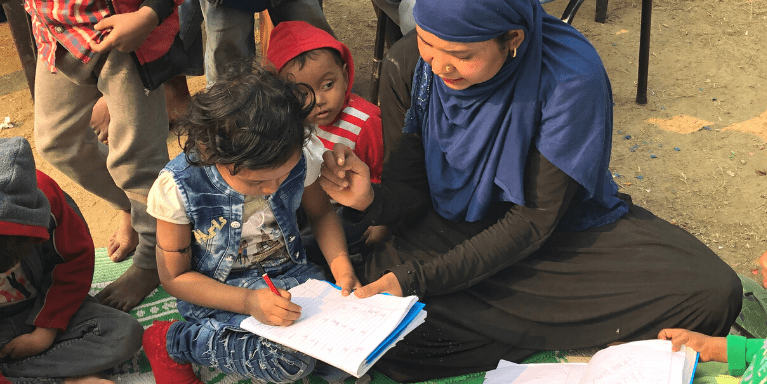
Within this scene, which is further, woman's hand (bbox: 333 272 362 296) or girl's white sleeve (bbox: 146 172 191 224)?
woman's hand (bbox: 333 272 362 296)

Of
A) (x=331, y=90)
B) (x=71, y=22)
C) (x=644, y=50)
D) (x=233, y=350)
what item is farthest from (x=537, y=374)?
(x=644, y=50)

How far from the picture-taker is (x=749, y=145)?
348 centimetres

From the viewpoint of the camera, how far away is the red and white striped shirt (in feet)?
8.10

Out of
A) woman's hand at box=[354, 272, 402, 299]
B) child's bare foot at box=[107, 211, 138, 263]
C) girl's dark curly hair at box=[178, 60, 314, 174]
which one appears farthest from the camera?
child's bare foot at box=[107, 211, 138, 263]

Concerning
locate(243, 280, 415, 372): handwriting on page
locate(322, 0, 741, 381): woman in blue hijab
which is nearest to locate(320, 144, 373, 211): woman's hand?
locate(322, 0, 741, 381): woman in blue hijab

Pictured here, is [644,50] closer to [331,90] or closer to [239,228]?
[331,90]

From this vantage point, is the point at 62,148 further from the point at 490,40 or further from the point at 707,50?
the point at 707,50

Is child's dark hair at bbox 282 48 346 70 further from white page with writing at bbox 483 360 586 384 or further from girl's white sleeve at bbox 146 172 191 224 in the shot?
white page with writing at bbox 483 360 586 384

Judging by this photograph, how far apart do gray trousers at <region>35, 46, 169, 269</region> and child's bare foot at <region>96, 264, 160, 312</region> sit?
0.04m

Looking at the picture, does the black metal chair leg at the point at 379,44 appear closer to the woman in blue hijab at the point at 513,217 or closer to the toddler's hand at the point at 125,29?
the woman in blue hijab at the point at 513,217

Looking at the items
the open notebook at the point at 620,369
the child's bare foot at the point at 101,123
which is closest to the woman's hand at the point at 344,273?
the open notebook at the point at 620,369

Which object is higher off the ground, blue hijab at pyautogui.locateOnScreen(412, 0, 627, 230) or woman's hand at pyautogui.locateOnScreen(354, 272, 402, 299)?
blue hijab at pyautogui.locateOnScreen(412, 0, 627, 230)

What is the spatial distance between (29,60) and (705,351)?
11.3ft

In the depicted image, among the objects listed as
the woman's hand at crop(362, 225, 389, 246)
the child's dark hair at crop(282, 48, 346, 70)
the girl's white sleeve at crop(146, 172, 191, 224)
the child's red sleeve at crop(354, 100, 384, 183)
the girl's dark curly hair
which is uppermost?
the girl's dark curly hair
